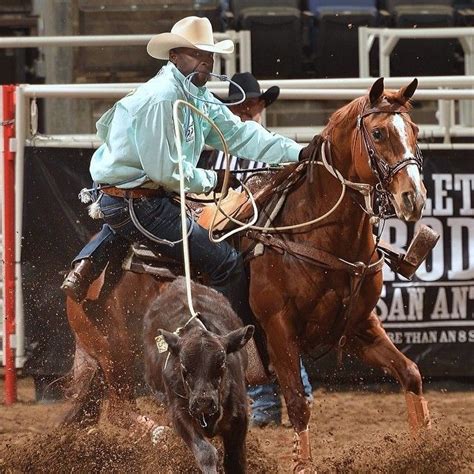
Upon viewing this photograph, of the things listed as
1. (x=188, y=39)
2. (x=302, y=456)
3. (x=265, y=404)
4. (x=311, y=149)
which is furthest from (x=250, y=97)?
(x=302, y=456)

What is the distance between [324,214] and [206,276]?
1.92ft

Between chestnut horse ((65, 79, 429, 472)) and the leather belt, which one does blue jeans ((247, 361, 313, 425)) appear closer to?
chestnut horse ((65, 79, 429, 472))

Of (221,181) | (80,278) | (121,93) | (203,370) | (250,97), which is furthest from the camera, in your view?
(121,93)

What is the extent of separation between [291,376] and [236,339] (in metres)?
0.79

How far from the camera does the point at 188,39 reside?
4801 millimetres

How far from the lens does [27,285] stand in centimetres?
655

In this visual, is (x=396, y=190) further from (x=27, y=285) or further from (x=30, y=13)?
(x=30, y=13)

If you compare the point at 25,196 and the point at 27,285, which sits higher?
the point at 25,196

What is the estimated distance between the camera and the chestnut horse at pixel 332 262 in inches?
187

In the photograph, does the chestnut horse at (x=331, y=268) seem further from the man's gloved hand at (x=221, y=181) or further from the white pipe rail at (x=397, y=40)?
the white pipe rail at (x=397, y=40)

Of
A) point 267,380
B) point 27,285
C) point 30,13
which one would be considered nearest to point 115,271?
point 267,380

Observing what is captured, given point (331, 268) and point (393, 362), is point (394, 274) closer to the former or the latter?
point (393, 362)

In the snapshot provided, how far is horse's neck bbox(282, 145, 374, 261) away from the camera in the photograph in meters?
4.92

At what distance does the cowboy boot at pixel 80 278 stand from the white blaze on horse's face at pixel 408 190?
1.46 meters
